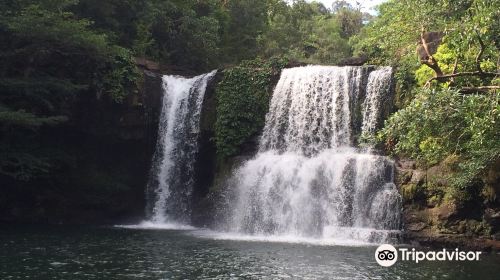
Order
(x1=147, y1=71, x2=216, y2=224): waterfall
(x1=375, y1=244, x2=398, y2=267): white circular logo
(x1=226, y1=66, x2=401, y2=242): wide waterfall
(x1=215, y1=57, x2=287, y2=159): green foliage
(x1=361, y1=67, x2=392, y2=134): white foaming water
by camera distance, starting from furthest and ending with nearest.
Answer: (x1=147, y1=71, x2=216, y2=224): waterfall, (x1=215, y1=57, x2=287, y2=159): green foliage, (x1=361, y1=67, x2=392, y2=134): white foaming water, (x1=226, y1=66, x2=401, y2=242): wide waterfall, (x1=375, y1=244, x2=398, y2=267): white circular logo

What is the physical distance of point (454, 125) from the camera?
13.0 meters

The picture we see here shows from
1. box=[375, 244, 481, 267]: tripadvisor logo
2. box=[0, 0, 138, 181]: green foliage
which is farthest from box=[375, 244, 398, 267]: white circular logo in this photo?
box=[0, 0, 138, 181]: green foliage

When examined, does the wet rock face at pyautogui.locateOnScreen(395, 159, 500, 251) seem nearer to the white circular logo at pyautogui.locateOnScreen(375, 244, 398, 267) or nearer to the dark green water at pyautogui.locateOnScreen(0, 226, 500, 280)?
the dark green water at pyautogui.locateOnScreen(0, 226, 500, 280)

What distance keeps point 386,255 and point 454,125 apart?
3617mm

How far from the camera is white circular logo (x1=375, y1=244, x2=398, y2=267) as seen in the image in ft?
41.7

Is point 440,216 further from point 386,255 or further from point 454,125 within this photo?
point 454,125

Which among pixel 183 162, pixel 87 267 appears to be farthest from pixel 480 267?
pixel 183 162

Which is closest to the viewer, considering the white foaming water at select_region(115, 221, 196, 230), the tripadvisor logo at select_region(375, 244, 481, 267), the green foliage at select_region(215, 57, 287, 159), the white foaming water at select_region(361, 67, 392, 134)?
the tripadvisor logo at select_region(375, 244, 481, 267)

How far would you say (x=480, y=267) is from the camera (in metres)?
12.4

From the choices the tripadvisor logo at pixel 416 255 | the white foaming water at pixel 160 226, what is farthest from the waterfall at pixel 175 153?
the tripadvisor logo at pixel 416 255

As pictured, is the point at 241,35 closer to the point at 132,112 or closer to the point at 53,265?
the point at 132,112

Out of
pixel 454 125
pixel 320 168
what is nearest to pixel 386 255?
pixel 454 125

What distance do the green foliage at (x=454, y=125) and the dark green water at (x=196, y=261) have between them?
248cm

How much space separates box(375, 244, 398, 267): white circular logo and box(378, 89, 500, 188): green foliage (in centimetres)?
254
